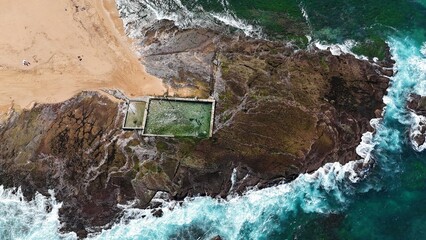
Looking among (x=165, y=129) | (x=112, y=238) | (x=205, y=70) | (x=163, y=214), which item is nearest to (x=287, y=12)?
(x=205, y=70)

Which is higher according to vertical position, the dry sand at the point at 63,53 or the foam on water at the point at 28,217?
the dry sand at the point at 63,53

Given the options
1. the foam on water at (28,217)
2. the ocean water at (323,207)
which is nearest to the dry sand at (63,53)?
the foam on water at (28,217)

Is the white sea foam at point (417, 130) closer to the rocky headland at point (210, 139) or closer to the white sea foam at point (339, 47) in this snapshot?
the rocky headland at point (210, 139)

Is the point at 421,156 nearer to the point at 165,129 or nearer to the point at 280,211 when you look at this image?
the point at 280,211

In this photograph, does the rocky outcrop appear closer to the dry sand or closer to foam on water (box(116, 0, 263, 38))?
foam on water (box(116, 0, 263, 38))

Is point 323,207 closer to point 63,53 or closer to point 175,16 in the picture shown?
point 175,16

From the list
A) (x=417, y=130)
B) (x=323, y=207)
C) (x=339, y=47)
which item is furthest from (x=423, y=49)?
(x=323, y=207)
